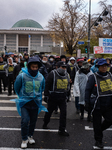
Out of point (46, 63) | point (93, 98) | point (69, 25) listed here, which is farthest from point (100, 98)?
point (69, 25)

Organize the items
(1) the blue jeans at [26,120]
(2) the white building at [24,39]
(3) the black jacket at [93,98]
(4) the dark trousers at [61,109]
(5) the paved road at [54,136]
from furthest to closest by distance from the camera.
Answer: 1. (2) the white building at [24,39]
2. (4) the dark trousers at [61,109]
3. (5) the paved road at [54,136]
4. (3) the black jacket at [93,98]
5. (1) the blue jeans at [26,120]

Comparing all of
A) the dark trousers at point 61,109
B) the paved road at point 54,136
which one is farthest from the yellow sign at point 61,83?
the paved road at point 54,136

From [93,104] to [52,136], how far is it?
1.35 meters

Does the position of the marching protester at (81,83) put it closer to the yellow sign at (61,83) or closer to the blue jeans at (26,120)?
the yellow sign at (61,83)

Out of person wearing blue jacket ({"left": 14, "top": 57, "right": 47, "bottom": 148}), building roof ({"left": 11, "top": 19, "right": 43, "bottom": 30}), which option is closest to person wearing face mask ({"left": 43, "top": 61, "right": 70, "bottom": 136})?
person wearing blue jacket ({"left": 14, "top": 57, "right": 47, "bottom": 148})

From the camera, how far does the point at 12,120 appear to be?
523 centimetres

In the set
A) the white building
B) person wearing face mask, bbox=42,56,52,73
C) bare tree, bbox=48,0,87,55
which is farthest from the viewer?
the white building

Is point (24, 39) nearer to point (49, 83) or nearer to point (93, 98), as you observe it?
point (49, 83)

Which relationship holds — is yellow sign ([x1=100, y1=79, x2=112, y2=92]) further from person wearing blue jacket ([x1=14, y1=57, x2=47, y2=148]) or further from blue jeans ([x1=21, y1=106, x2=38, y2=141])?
blue jeans ([x1=21, y1=106, x2=38, y2=141])

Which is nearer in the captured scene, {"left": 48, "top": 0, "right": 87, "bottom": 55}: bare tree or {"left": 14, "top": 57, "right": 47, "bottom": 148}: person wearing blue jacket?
{"left": 14, "top": 57, "right": 47, "bottom": 148}: person wearing blue jacket

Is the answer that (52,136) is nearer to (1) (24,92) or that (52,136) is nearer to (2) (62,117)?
(2) (62,117)

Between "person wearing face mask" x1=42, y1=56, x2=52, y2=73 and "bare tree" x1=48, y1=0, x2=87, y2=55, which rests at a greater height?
"bare tree" x1=48, y1=0, x2=87, y2=55

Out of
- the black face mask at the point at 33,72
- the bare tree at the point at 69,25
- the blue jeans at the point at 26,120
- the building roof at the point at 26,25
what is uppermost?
the building roof at the point at 26,25

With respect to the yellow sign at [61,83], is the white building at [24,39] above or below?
above
